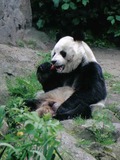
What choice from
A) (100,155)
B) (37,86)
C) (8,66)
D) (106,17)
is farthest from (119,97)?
(106,17)

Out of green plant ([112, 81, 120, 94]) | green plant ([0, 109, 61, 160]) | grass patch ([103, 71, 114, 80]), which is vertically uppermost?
green plant ([0, 109, 61, 160])

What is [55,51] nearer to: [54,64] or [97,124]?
[54,64]

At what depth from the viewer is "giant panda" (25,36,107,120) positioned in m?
5.31

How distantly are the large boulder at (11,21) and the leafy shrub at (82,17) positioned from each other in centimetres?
137

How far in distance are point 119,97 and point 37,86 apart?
107cm

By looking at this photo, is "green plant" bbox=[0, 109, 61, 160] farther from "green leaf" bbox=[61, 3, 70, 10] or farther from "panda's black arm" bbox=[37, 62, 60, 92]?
"green leaf" bbox=[61, 3, 70, 10]

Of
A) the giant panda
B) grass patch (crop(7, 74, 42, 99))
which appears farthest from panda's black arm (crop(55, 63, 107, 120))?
grass patch (crop(7, 74, 42, 99))

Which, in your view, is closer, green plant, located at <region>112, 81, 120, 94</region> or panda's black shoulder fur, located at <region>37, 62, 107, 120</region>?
panda's black shoulder fur, located at <region>37, 62, 107, 120</region>

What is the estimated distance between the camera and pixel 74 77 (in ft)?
18.3

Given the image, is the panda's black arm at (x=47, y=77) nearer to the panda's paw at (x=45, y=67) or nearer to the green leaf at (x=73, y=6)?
the panda's paw at (x=45, y=67)

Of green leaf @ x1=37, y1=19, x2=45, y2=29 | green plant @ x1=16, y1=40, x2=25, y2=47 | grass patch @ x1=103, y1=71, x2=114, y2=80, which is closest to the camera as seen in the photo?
grass patch @ x1=103, y1=71, x2=114, y2=80

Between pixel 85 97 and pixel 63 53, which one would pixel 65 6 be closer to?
pixel 63 53

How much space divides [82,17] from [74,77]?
4.44m

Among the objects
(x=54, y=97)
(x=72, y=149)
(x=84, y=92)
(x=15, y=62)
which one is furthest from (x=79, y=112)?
(x=15, y=62)
